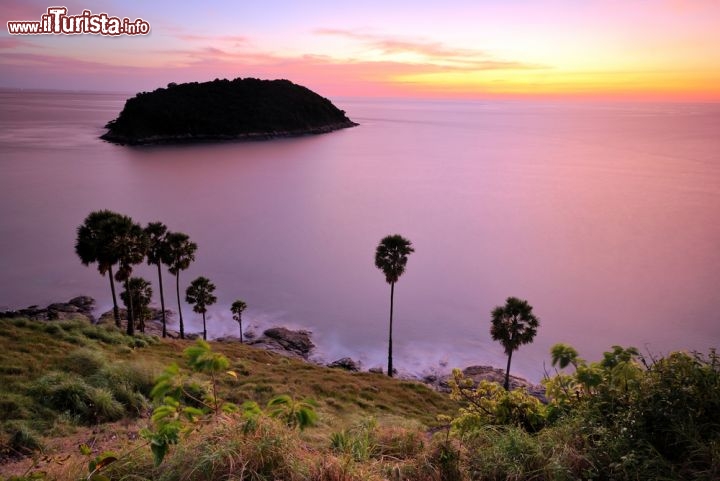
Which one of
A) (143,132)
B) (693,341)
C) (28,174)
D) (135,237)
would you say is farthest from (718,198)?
(143,132)

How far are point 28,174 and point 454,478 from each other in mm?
101612

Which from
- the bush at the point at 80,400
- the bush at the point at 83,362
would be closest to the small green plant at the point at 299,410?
the bush at the point at 80,400

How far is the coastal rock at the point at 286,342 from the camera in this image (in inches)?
1216

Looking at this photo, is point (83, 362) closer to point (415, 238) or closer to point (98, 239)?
point (98, 239)

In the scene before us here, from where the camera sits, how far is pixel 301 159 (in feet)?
385

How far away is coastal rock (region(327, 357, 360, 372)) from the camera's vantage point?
29.4 meters

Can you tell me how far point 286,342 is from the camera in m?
32.1

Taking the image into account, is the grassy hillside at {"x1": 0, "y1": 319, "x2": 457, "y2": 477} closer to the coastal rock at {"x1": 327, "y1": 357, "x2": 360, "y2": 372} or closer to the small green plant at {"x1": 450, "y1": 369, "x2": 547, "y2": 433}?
the small green plant at {"x1": 450, "y1": 369, "x2": 547, "y2": 433}

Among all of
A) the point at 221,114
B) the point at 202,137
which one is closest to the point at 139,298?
the point at 202,137

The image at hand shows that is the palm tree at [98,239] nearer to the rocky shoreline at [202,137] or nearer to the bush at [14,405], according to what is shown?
the bush at [14,405]

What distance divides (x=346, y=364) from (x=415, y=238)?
1187 inches

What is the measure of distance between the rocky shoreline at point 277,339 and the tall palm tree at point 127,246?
15.6 feet

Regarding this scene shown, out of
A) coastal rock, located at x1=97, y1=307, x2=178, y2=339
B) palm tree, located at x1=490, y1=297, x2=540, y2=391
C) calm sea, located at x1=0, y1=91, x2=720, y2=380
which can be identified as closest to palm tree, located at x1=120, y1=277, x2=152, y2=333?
coastal rock, located at x1=97, y1=307, x2=178, y2=339

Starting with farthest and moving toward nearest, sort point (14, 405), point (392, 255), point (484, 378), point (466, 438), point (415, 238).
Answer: point (415, 238)
point (392, 255)
point (484, 378)
point (14, 405)
point (466, 438)
